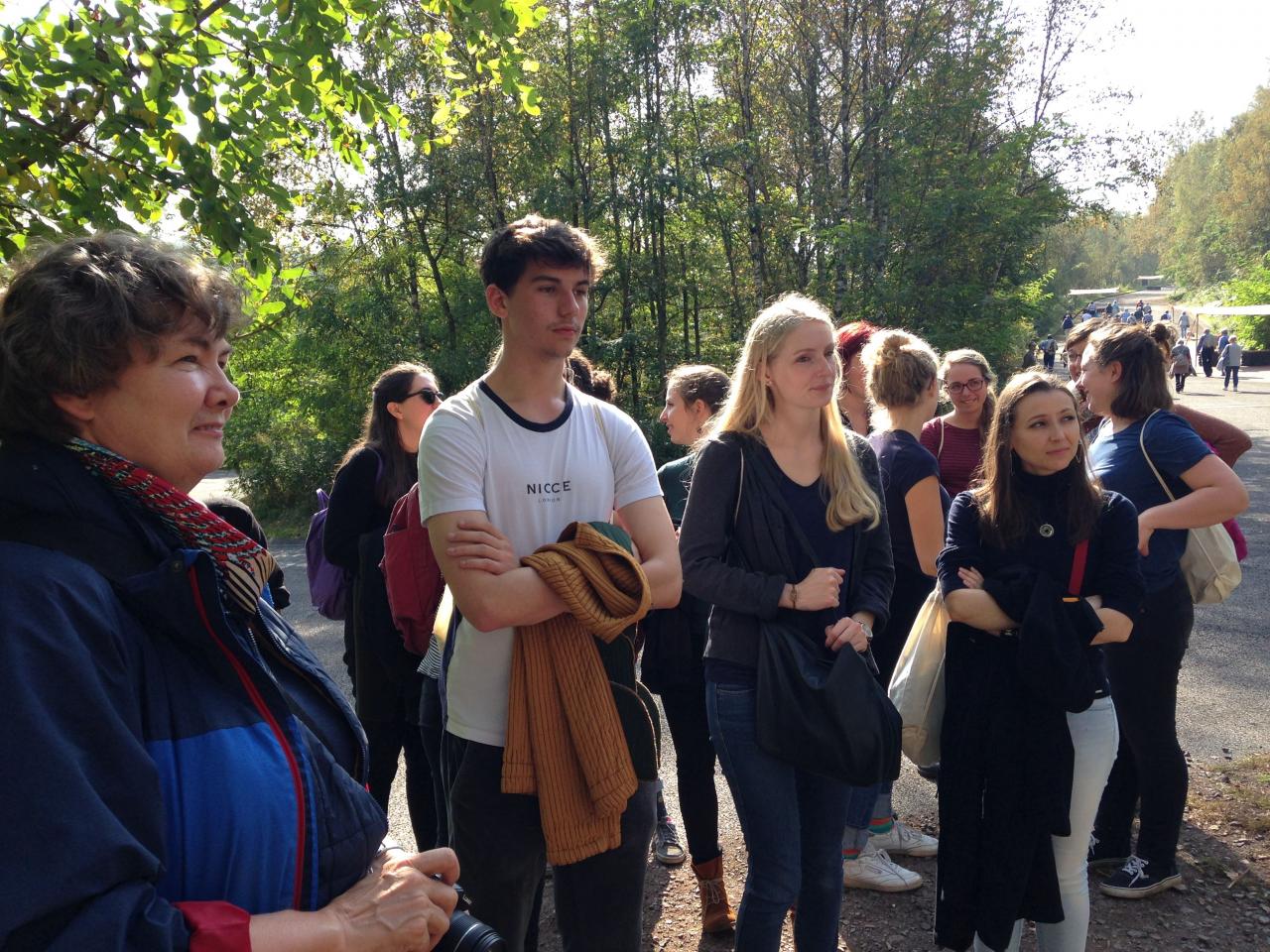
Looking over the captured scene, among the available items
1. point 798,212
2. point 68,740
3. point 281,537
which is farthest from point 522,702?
point 798,212

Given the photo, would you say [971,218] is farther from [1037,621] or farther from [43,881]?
[43,881]

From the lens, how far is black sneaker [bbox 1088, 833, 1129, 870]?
3.76 metres

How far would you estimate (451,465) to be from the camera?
2.20 m

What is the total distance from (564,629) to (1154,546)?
2517 mm

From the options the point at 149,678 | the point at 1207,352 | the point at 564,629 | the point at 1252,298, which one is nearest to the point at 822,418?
the point at 564,629

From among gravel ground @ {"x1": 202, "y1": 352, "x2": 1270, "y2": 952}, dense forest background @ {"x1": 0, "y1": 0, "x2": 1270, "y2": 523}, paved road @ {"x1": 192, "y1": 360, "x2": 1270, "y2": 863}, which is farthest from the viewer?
dense forest background @ {"x1": 0, "y1": 0, "x2": 1270, "y2": 523}

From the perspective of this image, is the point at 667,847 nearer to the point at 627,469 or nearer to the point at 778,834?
the point at 778,834

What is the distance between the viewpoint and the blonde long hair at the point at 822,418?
2.83 m

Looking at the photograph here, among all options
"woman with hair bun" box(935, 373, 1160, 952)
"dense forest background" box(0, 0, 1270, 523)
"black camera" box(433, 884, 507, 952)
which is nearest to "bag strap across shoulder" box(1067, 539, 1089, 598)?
"woman with hair bun" box(935, 373, 1160, 952)

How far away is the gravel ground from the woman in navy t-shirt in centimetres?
17

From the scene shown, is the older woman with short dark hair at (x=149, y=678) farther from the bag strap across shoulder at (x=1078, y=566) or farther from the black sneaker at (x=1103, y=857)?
the black sneaker at (x=1103, y=857)

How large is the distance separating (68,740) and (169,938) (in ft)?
0.86

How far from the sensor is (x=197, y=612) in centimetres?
122

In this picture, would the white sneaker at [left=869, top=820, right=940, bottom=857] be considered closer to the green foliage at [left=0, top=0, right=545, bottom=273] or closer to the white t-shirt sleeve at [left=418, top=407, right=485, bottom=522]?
the white t-shirt sleeve at [left=418, top=407, right=485, bottom=522]
